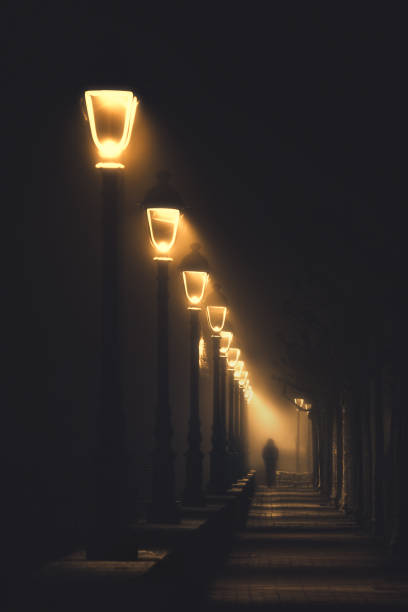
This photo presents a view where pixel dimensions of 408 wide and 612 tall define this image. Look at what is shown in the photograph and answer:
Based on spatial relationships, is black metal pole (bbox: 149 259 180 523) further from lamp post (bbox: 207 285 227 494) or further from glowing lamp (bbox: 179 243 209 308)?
lamp post (bbox: 207 285 227 494)

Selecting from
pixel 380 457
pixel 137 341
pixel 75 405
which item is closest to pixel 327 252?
pixel 380 457

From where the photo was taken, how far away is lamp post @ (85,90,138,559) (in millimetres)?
12367

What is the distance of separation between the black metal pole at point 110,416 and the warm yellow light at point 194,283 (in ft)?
37.4

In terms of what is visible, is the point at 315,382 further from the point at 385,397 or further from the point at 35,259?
the point at 385,397

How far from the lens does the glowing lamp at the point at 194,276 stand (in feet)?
82.2

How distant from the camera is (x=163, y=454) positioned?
1986 centimetres

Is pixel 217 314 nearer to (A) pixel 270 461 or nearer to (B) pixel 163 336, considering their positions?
(B) pixel 163 336

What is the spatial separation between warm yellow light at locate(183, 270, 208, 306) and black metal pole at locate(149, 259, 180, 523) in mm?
4847

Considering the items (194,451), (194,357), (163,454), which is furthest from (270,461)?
(163,454)

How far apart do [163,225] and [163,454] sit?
129 inches

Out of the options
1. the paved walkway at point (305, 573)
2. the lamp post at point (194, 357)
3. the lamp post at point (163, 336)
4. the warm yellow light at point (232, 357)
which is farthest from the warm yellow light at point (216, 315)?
the warm yellow light at point (232, 357)

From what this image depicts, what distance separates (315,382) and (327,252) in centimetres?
2230

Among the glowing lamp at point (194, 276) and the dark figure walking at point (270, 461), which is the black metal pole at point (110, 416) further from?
the dark figure walking at point (270, 461)

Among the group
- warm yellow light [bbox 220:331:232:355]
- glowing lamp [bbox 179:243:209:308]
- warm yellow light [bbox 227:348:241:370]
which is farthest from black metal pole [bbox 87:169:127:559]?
warm yellow light [bbox 227:348:241:370]
